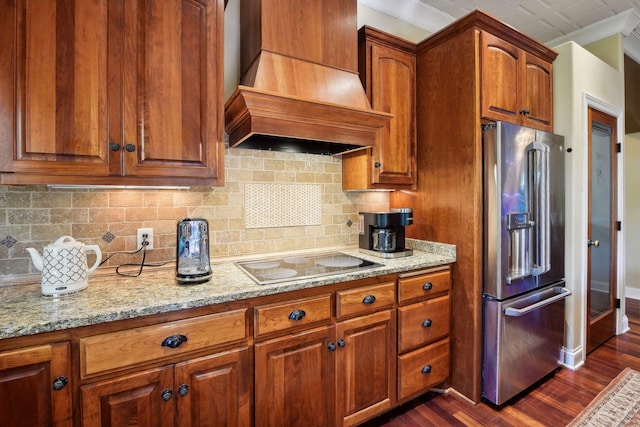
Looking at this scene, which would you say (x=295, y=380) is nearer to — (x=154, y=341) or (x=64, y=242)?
(x=154, y=341)

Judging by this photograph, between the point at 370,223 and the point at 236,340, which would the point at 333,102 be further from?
the point at 236,340

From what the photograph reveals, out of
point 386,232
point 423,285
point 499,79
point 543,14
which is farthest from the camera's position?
point 543,14

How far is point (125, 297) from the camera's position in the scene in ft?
3.99

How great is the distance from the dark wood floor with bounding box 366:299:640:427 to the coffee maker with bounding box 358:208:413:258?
3.18 ft

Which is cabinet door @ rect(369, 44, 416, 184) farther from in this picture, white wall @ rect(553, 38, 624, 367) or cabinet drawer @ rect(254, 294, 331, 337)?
white wall @ rect(553, 38, 624, 367)

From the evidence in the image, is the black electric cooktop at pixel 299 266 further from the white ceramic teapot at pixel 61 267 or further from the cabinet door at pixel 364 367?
the white ceramic teapot at pixel 61 267

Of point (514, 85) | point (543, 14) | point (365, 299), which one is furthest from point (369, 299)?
point (543, 14)

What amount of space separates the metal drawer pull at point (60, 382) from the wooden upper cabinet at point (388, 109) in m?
1.78

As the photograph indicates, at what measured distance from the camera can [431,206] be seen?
7.23 feet

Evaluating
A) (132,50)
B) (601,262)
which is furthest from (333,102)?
(601,262)

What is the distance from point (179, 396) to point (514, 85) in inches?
104

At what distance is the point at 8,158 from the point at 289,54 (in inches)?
52.1

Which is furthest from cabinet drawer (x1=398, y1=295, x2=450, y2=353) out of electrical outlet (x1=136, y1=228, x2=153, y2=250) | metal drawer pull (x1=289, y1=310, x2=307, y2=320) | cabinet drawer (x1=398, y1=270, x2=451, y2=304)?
electrical outlet (x1=136, y1=228, x2=153, y2=250)

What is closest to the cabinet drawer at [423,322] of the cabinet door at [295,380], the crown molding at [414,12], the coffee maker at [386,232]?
the coffee maker at [386,232]
